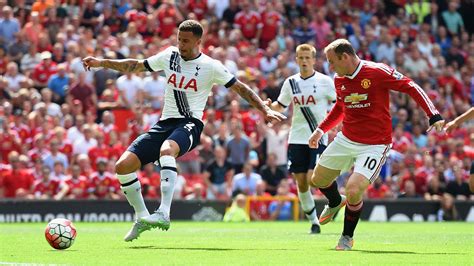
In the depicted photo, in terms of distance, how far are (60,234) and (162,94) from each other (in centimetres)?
1357

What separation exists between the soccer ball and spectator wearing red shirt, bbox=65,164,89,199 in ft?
36.6

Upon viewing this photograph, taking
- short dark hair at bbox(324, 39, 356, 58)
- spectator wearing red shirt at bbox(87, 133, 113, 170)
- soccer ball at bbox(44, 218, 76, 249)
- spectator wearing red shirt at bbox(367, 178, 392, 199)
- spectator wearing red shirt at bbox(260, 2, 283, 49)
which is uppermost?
spectator wearing red shirt at bbox(260, 2, 283, 49)

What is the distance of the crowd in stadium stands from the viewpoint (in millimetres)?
24422

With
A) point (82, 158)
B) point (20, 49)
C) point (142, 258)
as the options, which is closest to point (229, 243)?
point (142, 258)

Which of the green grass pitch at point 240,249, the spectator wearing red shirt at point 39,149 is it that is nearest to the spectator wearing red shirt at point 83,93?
the spectator wearing red shirt at point 39,149

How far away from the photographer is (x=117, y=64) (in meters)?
14.1

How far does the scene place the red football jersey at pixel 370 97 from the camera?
13.0 metres

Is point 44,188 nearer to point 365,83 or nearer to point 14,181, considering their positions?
point 14,181

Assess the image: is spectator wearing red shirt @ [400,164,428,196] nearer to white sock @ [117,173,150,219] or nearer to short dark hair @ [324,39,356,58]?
white sock @ [117,173,150,219]

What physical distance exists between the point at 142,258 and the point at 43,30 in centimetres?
1688

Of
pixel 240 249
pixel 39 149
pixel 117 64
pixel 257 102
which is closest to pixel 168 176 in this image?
pixel 240 249

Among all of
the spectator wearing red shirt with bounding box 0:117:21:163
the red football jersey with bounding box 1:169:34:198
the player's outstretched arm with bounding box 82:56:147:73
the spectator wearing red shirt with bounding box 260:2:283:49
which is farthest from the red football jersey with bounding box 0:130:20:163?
the player's outstretched arm with bounding box 82:56:147:73

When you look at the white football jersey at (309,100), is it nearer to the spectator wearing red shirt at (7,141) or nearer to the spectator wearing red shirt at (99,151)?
the spectator wearing red shirt at (99,151)

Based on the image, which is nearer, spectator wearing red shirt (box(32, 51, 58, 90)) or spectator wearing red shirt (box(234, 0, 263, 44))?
spectator wearing red shirt (box(32, 51, 58, 90))
